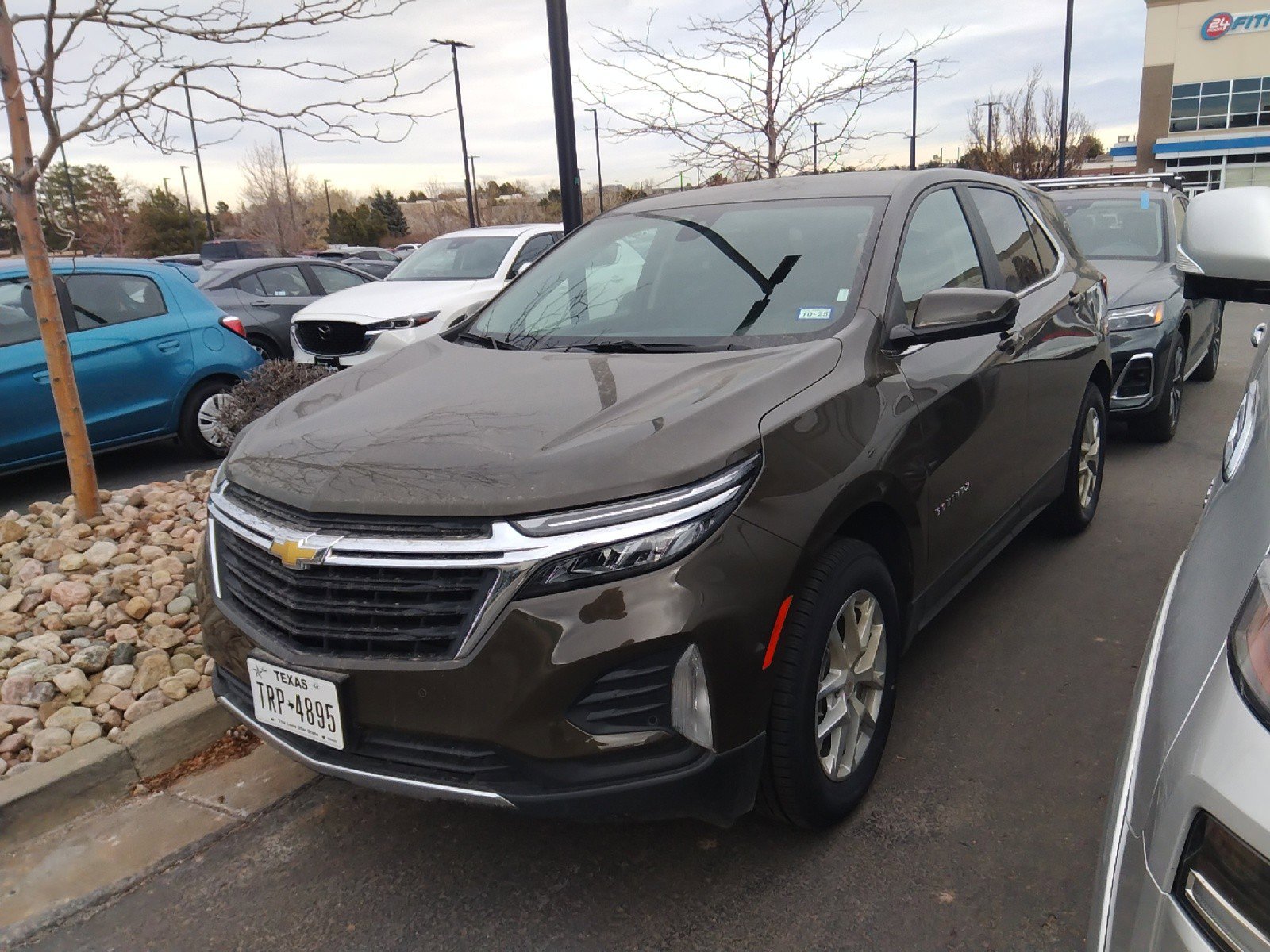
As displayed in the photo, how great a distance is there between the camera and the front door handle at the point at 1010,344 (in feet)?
12.0

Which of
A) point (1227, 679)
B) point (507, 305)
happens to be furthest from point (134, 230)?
point (1227, 679)

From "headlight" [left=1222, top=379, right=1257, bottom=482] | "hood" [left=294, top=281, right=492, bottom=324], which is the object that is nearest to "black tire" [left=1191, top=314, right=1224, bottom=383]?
"hood" [left=294, top=281, right=492, bottom=324]

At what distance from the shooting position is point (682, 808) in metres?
2.21

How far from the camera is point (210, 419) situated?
24.4 ft

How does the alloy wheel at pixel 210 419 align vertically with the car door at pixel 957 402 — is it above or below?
below

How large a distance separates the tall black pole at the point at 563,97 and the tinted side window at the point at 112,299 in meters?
3.21

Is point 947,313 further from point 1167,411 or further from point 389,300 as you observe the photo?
point 389,300

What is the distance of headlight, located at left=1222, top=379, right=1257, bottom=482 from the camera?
200 centimetres

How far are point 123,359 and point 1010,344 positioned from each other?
5.89 meters

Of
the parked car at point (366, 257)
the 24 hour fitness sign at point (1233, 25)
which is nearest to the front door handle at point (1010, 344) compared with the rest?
the parked car at point (366, 257)

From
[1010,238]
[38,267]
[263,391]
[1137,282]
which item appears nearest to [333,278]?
[263,391]


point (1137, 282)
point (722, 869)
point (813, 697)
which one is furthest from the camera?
point (1137, 282)

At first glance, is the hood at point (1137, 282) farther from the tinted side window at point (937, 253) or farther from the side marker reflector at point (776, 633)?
the side marker reflector at point (776, 633)

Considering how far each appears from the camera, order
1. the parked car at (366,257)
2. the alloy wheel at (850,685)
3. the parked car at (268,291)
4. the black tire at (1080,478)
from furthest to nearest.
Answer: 1. the parked car at (366,257)
2. the parked car at (268,291)
3. the black tire at (1080,478)
4. the alloy wheel at (850,685)
